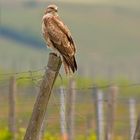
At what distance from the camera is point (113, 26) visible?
143 m

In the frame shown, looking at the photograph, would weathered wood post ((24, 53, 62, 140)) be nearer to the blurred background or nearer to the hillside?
the blurred background

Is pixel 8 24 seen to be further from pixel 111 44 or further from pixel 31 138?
pixel 31 138

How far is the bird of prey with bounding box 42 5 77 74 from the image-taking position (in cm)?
1119

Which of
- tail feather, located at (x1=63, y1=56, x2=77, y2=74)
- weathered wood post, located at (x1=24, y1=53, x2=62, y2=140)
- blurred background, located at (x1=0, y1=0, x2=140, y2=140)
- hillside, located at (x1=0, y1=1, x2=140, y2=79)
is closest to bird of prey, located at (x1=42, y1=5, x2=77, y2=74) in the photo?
tail feather, located at (x1=63, y1=56, x2=77, y2=74)

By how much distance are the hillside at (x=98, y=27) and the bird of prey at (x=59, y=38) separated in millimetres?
103402

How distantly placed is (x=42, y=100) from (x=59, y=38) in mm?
1754

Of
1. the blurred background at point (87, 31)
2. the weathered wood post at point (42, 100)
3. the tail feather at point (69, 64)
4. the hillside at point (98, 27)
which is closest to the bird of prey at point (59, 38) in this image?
the tail feather at point (69, 64)

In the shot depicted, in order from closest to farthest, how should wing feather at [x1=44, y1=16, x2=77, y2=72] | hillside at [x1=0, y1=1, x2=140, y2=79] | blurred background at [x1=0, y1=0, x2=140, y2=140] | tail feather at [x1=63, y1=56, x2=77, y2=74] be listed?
tail feather at [x1=63, y1=56, x2=77, y2=74], wing feather at [x1=44, y1=16, x2=77, y2=72], blurred background at [x1=0, y1=0, x2=140, y2=140], hillside at [x1=0, y1=1, x2=140, y2=79]

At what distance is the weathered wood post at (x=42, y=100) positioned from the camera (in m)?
10.3

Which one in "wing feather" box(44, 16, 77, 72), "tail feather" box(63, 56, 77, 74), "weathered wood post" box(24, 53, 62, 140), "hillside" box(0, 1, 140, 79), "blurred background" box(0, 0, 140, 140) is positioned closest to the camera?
"weathered wood post" box(24, 53, 62, 140)

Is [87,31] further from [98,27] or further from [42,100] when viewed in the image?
[42,100]

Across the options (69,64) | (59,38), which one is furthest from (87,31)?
(69,64)

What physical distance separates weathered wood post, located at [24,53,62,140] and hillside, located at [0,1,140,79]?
105725 mm

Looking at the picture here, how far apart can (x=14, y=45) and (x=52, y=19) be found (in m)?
111
